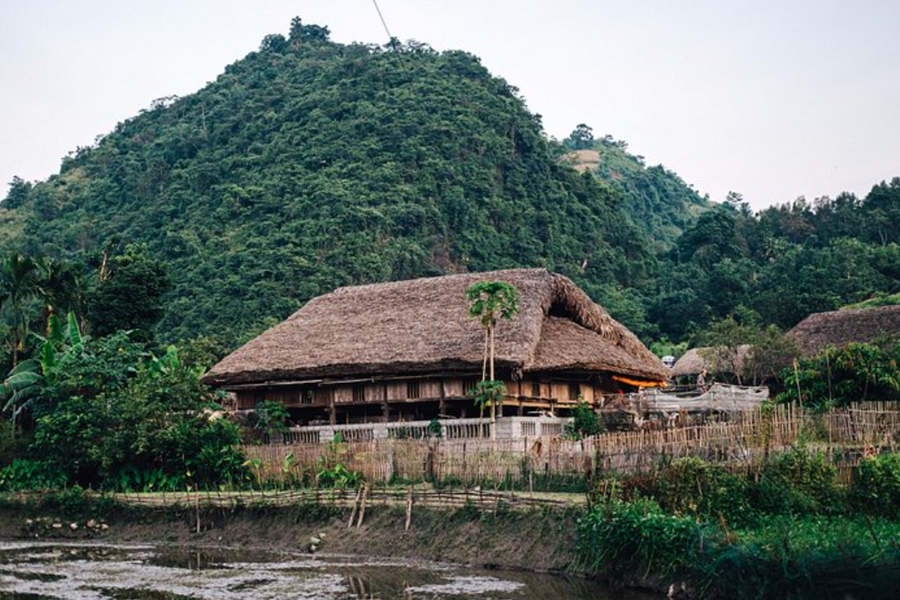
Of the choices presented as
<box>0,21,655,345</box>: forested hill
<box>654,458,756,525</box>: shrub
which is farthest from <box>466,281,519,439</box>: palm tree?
<box>0,21,655,345</box>: forested hill

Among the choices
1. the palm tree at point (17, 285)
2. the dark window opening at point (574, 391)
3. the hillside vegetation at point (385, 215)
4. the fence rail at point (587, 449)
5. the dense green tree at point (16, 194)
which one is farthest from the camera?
the dense green tree at point (16, 194)

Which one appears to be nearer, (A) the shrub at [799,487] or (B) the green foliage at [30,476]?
(A) the shrub at [799,487]

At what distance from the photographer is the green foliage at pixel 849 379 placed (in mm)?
19156

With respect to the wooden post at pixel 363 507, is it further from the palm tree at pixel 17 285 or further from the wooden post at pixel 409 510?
the palm tree at pixel 17 285

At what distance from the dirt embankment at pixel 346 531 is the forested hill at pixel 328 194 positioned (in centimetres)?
2135

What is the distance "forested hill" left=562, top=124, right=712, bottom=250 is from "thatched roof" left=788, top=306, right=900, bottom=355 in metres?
42.0

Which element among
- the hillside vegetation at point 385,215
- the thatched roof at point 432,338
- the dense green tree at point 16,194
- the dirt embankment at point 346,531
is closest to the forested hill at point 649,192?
the hillside vegetation at point 385,215

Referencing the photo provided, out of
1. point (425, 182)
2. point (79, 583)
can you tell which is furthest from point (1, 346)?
point (425, 182)

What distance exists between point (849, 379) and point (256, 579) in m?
11.6

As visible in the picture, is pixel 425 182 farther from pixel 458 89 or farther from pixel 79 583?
pixel 79 583

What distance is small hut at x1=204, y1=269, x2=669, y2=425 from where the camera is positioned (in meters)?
22.4

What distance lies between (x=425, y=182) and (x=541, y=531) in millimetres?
43629

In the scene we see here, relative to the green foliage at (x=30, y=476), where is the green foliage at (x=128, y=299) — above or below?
above

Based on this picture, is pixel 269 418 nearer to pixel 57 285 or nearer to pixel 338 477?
pixel 338 477
